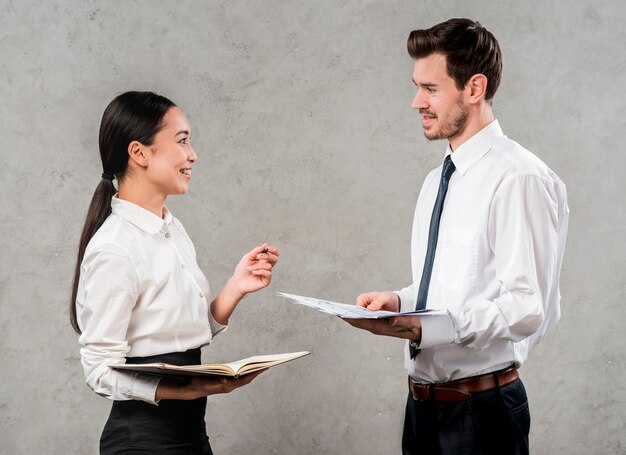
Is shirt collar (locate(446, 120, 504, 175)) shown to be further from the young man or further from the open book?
the open book

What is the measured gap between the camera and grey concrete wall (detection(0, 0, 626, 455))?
10.1 feet

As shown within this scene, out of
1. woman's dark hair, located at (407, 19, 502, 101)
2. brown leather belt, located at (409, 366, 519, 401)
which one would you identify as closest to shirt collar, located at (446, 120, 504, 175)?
woman's dark hair, located at (407, 19, 502, 101)

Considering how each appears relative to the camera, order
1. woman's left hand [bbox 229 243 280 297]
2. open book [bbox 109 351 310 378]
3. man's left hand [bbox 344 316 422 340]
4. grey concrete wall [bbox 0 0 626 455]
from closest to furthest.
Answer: open book [bbox 109 351 310 378], man's left hand [bbox 344 316 422 340], woman's left hand [bbox 229 243 280 297], grey concrete wall [bbox 0 0 626 455]

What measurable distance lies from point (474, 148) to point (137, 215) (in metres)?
0.93

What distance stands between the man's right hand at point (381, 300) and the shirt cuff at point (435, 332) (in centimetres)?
24

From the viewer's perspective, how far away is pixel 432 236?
6.42 ft

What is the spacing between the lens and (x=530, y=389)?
11.2ft

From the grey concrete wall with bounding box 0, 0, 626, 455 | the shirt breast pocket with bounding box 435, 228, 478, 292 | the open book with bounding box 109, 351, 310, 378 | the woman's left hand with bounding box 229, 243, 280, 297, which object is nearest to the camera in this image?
the open book with bounding box 109, 351, 310, 378

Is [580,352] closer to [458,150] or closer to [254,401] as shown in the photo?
[254,401]

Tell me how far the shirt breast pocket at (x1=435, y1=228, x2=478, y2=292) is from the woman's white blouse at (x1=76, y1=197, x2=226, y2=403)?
0.65 meters

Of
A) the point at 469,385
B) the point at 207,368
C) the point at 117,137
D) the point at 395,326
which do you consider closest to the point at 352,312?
the point at 395,326

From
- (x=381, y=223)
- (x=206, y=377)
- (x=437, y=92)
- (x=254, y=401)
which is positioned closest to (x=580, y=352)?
(x=381, y=223)

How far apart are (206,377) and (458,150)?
912 millimetres

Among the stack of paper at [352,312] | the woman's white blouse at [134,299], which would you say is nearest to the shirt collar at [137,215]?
the woman's white blouse at [134,299]
